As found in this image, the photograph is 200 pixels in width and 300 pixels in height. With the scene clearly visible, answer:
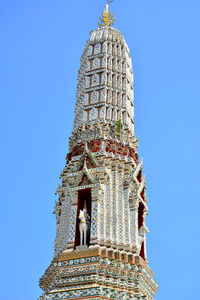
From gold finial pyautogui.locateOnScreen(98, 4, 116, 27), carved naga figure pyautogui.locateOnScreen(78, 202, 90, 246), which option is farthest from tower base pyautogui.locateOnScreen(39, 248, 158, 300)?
gold finial pyautogui.locateOnScreen(98, 4, 116, 27)

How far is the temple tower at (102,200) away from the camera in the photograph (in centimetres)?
1628

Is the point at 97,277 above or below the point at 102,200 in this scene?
below

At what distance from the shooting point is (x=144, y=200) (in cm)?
1995

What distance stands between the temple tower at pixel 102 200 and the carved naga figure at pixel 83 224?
32mm

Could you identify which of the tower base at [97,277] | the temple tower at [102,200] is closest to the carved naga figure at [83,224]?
the temple tower at [102,200]

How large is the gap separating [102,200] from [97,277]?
3001mm

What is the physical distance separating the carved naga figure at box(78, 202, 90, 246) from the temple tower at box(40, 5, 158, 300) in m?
0.03

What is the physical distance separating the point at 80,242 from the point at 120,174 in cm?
302

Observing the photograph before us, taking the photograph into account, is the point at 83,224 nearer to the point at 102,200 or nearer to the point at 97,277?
the point at 102,200

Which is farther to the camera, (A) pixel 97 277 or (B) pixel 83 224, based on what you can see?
(B) pixel 83 224

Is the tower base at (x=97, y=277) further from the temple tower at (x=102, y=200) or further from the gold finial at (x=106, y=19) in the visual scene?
the gold finial at (x=106, y=19)

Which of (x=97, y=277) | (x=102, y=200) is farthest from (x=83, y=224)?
(x=97, y=277)

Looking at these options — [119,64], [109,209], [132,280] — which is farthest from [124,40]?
[132,280]

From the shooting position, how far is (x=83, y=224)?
17.7 m
